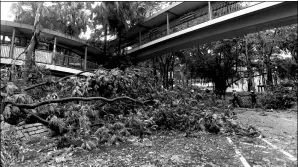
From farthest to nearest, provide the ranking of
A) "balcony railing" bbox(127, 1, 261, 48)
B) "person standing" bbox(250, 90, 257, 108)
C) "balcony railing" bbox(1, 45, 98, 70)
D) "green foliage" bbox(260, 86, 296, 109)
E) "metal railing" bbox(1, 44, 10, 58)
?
"balcony railing" bbox(1, 45, 98, 70) < "metal railing" bbox(1, 44, 10, 58) < "balcony railing" bbox(127, 1, 261, 48) < "person standing" bbox(250, 90, 257, 108) < "green foliage" bbox(260, 86, 296, 109)

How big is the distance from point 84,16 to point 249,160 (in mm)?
13571

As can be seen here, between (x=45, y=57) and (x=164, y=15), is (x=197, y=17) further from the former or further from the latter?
(x=45, y=57)

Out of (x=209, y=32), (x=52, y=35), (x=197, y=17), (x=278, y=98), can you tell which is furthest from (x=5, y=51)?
(x=278, y=98)

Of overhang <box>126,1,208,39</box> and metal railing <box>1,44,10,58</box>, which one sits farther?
overhang <box>126,1,208,39</box>

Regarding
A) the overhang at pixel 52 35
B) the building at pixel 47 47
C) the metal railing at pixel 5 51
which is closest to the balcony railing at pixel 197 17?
the overhang at pixel 52 35

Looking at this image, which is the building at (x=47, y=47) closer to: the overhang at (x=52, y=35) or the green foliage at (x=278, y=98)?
the overhang at (x=52, y=35)

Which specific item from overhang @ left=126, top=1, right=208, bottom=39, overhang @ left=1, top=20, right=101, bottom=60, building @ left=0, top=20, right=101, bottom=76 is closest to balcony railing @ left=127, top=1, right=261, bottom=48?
overhang @ left=126, top=1, right=208, bottom=39

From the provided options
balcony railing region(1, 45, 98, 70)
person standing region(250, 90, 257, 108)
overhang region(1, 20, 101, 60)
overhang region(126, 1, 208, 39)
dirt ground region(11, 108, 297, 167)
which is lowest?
dirt ground region(11, 108, 297, 167)

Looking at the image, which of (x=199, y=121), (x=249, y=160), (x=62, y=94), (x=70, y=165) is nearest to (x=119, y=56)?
(x=62, y=94)

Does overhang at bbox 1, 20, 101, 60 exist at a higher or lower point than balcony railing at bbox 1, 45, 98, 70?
higher

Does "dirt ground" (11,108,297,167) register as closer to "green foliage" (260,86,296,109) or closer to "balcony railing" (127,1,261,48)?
"green foliage" (260,86,296,109)

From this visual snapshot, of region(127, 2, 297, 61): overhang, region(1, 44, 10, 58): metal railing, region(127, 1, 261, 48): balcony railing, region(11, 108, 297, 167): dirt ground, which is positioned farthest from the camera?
region(1, 44, 10, 58): metal railing

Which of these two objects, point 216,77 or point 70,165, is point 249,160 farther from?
point 70,165

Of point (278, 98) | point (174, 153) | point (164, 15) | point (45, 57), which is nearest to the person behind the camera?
point (278, 98)
